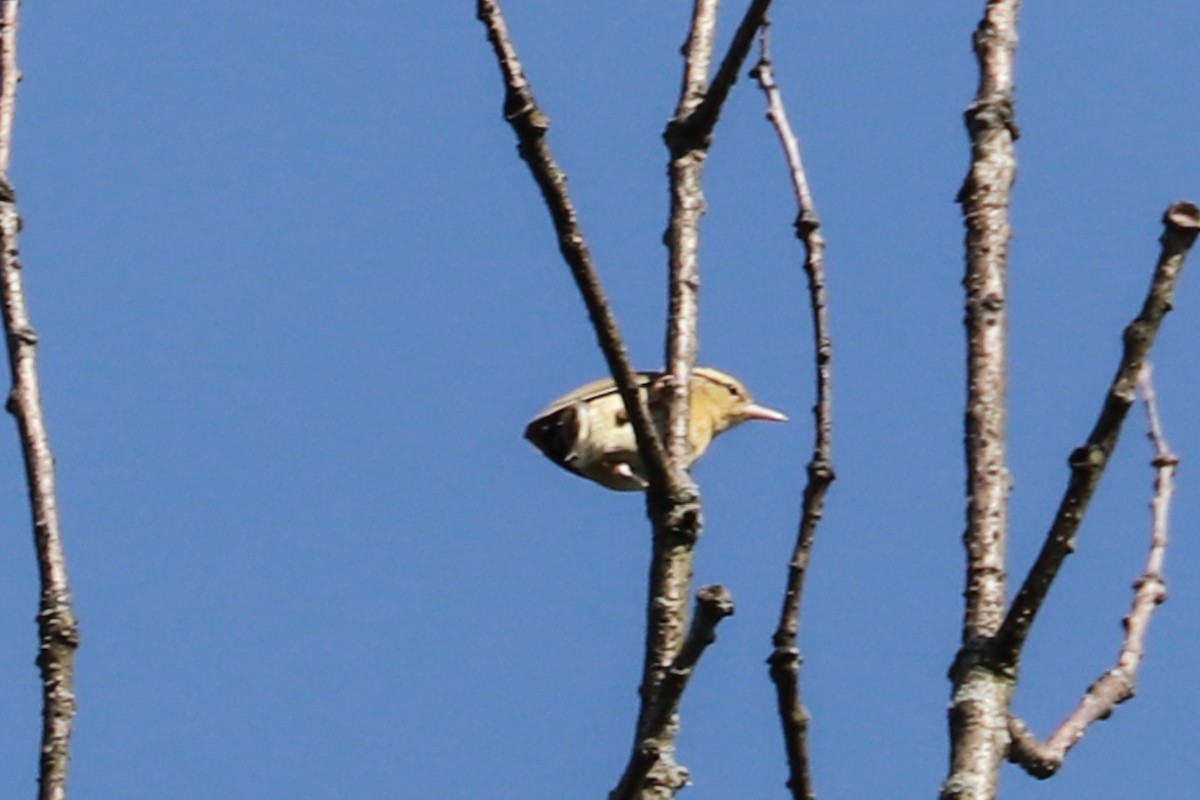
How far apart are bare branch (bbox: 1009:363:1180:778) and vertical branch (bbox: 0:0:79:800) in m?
1.43

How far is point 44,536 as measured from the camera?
3025 millimetres

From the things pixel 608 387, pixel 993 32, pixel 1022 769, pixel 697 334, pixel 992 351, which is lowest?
pixel 1022 769

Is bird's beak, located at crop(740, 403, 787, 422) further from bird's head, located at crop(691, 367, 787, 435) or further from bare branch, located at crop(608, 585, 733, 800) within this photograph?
bare branch, located at crop(608, 585, 733, 800)

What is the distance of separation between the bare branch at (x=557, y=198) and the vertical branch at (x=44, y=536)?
0.91m

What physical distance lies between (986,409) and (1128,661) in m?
0.57

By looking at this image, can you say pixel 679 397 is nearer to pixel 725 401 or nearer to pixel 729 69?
pixel 729 69

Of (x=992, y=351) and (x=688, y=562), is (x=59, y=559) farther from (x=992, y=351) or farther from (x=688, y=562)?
(x=992, y=351)

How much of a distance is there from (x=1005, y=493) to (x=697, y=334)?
2.49 feet

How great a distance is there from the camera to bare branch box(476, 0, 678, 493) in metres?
2.73

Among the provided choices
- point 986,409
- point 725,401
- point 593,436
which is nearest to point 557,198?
point 986,409

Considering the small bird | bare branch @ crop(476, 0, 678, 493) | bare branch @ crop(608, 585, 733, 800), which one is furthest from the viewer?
the small bird

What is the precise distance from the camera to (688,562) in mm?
3258

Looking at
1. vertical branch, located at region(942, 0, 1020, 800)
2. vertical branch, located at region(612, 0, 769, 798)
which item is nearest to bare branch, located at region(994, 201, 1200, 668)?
vertical branch, located at region(942, 0, 1020, 800)

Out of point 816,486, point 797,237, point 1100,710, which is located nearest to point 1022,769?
point 1100,710
